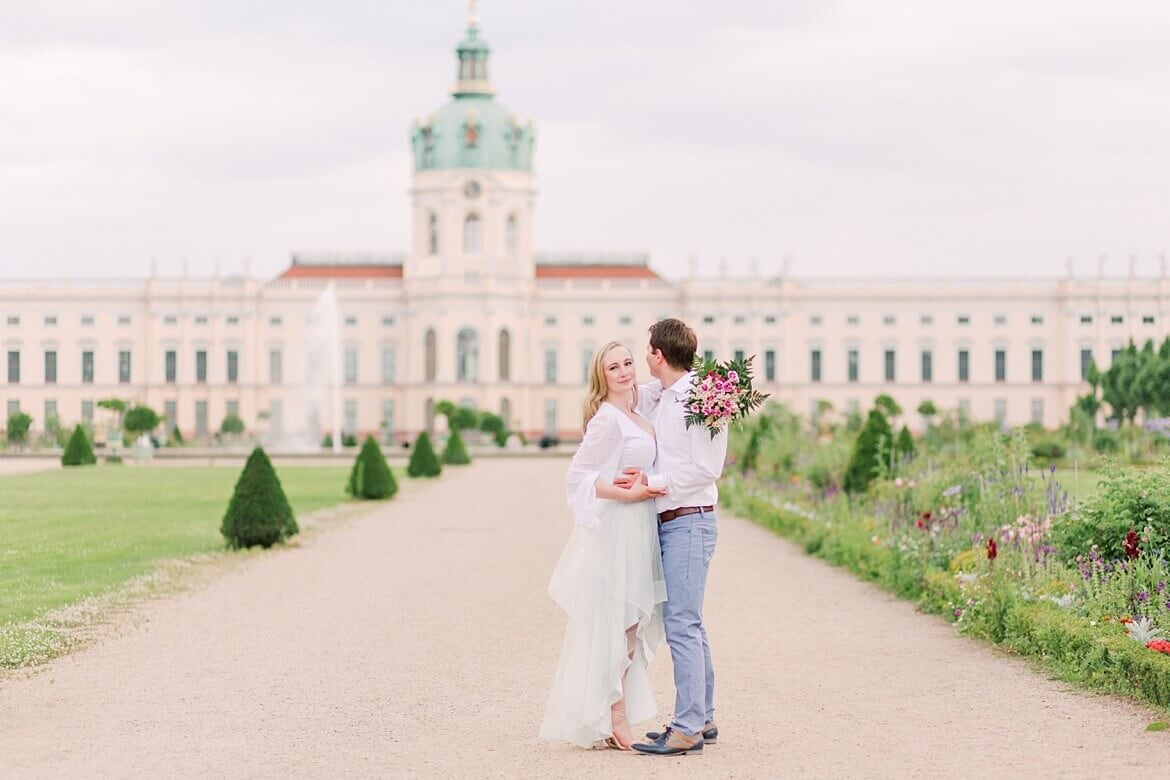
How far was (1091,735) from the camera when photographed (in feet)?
19.4

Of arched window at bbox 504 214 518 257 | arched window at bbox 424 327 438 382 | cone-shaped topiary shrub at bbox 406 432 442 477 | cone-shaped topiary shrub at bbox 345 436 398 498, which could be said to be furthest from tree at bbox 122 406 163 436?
cone-shaped topiary shrub at bbox 345 436 398 498

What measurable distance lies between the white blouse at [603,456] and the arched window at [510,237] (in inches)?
2400

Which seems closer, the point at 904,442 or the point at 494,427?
the point at 904,442

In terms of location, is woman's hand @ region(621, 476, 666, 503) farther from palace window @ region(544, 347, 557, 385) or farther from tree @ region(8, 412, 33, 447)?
palace window @ region(544, 347, 557, 385)

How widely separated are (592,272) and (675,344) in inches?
2485

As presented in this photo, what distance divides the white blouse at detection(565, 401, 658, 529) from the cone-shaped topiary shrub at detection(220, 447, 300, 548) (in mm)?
8487

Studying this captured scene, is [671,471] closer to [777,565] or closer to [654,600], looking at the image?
[654,600]

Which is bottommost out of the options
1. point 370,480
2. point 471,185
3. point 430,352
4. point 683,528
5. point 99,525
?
point 99,525

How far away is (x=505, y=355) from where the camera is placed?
6444cm

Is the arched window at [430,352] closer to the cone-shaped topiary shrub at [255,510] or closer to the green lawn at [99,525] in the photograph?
the green lawn at [99,525]

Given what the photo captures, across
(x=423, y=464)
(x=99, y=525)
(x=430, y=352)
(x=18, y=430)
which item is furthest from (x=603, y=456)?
(x=430, y=352)

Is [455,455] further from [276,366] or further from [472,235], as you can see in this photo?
[472,235]

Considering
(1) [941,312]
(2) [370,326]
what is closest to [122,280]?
(2) [370,326]

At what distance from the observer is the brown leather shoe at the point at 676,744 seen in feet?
18.5
